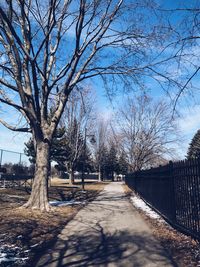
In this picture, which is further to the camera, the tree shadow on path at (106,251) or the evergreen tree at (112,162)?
the evergreen tree at (112,162)

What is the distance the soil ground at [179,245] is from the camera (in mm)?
5939

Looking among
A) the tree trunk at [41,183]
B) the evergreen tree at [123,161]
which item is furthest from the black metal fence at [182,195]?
the evergreen tree at [123,161]

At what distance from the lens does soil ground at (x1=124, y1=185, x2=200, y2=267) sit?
234 inches

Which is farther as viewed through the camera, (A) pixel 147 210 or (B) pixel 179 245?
(A) pixel 147 210

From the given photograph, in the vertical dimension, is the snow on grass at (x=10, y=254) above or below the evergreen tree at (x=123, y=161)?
below

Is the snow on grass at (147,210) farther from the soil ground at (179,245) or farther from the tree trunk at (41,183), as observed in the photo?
the tree trunk at (41,183)

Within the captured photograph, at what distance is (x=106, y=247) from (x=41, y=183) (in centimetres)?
740

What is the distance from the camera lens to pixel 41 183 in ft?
45.7

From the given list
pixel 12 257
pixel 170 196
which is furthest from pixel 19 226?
Result: pixel 170 196

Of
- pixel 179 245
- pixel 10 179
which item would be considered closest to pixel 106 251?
pixel 179 245

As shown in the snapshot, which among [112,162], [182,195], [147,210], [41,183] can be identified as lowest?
[147,210]

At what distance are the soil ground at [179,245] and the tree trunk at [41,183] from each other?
526 cm

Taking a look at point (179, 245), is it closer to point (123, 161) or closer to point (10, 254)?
point (10, 254)

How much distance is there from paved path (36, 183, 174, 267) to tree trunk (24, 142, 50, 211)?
3.27 meters
